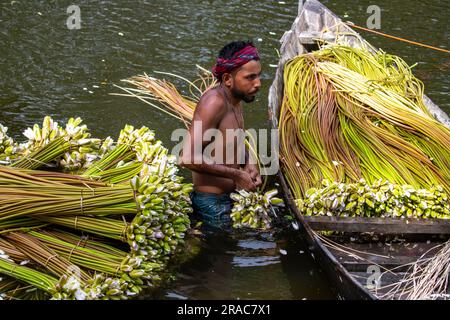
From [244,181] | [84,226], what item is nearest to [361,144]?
[244,181]

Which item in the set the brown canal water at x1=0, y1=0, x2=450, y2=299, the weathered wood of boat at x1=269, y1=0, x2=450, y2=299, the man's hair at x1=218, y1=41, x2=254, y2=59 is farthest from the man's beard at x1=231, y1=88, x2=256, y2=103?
the brown canal water at x1=0, y1=0, x2=450, y2=299

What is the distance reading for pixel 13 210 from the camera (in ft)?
15.0

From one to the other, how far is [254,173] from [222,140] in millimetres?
417

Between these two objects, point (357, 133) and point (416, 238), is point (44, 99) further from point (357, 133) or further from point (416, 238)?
point (416, 238)

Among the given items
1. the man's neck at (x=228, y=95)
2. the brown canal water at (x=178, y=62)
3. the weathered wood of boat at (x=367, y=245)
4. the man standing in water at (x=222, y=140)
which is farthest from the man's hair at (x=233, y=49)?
the brown canal water at (x=178, y=62)

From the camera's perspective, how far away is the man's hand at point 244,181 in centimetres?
553

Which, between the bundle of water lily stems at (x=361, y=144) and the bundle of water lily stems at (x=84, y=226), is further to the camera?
the bundle of water lily stems at (x=361, y=144)

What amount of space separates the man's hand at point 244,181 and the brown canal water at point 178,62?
1.38 feet

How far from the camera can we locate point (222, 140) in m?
5.49

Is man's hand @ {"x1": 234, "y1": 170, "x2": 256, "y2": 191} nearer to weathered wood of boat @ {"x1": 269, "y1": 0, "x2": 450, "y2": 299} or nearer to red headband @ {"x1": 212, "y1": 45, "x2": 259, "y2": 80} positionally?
weathered wood of boat @ {"x1": 269, "y1": 0, "x2": 450, "y2": 299}

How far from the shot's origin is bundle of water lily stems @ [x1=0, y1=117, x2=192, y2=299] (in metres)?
4.45

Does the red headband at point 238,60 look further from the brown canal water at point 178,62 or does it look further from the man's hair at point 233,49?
the brown canal water at point 178,62

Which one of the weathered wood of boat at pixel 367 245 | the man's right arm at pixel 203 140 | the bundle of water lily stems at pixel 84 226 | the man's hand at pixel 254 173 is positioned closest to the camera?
the bundle of water lily stems at pixel 84 226
